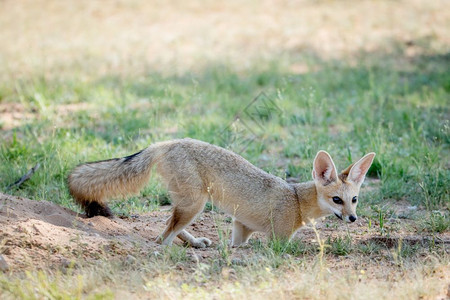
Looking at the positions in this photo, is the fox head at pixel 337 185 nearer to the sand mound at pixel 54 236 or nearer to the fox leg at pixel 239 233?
the fox leg at pixel 239 233

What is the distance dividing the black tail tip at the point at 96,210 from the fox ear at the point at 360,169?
251cm

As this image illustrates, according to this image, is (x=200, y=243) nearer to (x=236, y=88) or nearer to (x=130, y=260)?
(x=130, y=260)

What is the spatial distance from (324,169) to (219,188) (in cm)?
110

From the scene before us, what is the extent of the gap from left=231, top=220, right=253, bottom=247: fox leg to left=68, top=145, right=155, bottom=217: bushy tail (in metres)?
1.11

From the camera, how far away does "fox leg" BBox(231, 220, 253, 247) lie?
246 inches

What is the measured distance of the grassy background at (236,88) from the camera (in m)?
7.77

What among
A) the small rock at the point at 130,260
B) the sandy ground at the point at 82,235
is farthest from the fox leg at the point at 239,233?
the small rock at the point at 130,260

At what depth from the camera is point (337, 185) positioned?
5.92 metres

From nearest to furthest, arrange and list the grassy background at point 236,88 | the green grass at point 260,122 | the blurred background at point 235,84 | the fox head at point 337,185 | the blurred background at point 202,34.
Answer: the fox head at point 337,185
the green grass at point 260,122
the grassy background at point 236,88
the blurred background at point 235,84
the blurred background at point 202,34

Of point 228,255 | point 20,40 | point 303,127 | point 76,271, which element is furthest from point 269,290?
point 20,40

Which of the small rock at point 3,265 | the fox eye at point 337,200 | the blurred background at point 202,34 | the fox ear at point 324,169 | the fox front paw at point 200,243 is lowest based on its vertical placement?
the fox front paw at point 200,243

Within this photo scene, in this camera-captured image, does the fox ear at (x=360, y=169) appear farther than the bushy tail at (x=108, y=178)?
Yes

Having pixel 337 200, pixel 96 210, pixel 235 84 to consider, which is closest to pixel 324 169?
pixel 337 200

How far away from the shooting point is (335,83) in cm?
1219
